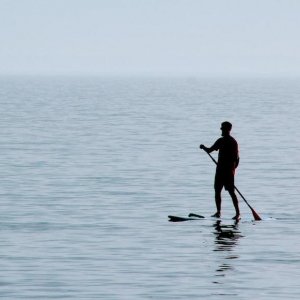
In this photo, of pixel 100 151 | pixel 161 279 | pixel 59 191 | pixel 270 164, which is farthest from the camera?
pixel 100 151

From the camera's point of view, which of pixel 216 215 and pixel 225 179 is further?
pixel 216 215

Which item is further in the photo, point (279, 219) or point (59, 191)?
point (59, 191)

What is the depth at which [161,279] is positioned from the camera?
18.9m

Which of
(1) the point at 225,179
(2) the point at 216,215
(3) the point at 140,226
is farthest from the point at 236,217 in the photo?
(3) the point at 140,226

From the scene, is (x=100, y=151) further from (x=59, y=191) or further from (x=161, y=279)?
(x=161, y=279)

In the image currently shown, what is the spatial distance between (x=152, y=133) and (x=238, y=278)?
43.6m

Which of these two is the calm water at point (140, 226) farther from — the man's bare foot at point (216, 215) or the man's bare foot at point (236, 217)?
the man's bare foot at point (216, 215)

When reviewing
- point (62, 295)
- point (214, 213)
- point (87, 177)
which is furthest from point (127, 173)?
point (62, 295)

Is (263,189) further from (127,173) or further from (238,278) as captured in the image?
(238,278)

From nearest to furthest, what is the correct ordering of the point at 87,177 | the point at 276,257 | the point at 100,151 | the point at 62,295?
the point at 62,295 < the point at 276,257 < the point at 87,177 < the point at 100,151

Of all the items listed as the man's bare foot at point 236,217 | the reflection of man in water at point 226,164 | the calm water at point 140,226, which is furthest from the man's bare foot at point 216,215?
the calm water at point 140,226

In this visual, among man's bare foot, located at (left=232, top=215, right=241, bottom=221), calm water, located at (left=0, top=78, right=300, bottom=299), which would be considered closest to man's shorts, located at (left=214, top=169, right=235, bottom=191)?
man's bare foot, located at (left=232, top=215, right=241, bottom=221)

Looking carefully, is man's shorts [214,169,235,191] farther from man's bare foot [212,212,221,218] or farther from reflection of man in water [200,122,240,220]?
man's bare foot [212,212,221,218]

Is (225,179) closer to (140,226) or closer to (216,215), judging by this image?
(216,215)
